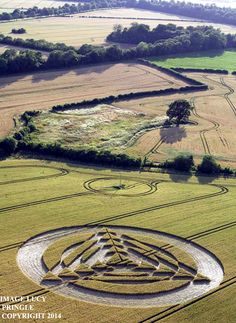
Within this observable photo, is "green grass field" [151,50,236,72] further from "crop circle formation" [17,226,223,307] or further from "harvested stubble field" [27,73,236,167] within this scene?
"crop circle formation" [17,226,223,307]

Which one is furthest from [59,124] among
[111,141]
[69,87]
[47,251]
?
[47,251]

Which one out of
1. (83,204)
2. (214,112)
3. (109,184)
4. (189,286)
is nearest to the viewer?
(189,286)

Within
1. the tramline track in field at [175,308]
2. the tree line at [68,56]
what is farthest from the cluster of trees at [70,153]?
the tree line at [68,56]

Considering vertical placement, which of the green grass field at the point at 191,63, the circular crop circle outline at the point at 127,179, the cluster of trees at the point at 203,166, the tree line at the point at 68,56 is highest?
the tree line at the point at 68,56

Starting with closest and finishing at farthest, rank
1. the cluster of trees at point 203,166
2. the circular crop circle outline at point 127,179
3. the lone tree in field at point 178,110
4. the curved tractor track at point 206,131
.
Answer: the circular crop circle outline at point 127,179 < the cluster of trees at point 203,166 < the curved tractor track at point 206,131 < the lone tree in field at point 178,110

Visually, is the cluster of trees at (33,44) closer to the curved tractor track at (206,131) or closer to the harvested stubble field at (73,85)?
the harvested stubble field at (73,85)

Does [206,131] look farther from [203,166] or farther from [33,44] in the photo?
[33,44]

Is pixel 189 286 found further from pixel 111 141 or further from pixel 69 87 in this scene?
pixel 69 87
